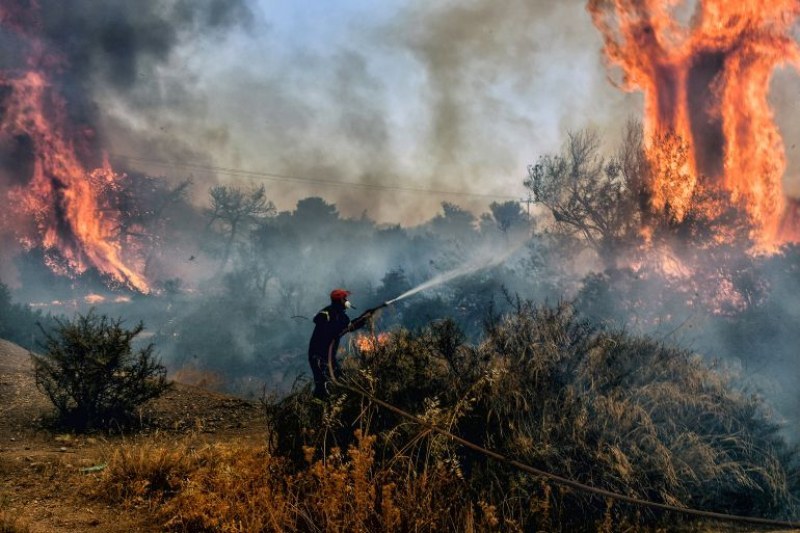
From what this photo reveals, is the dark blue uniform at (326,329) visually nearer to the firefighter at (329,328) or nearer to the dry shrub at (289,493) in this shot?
the firefighter at (329,328)

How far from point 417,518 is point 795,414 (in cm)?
1252

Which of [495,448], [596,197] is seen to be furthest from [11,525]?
[596,197]

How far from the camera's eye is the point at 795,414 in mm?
12016

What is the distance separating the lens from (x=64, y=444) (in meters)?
8.29

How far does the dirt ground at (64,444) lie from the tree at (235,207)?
1531 inches

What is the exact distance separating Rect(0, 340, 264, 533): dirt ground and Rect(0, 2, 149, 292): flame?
2861cm

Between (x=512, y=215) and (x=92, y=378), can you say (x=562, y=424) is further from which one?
(x=512, y=215)

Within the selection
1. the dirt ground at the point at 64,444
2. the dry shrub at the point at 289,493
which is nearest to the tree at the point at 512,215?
the dirt ground at the point at 64,444

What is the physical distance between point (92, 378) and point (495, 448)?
26.3 ft

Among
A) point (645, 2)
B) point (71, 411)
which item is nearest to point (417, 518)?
point (71, 411)

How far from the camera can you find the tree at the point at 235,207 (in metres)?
51.6

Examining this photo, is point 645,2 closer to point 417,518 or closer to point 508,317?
point 508,317

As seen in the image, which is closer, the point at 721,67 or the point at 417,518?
the point at 417,518

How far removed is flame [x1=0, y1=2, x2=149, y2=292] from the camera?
36531 mm
